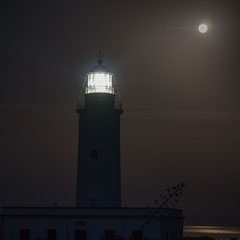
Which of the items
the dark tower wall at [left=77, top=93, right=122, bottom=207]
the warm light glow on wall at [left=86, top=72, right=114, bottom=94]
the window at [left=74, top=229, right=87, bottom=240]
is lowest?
the window at [left=74, top=229, right=87, bottom=240]

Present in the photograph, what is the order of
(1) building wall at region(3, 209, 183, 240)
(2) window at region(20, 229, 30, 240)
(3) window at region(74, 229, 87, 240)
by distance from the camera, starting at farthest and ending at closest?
(2) window at region(20, 229, 30, 240) < (3) window at region(74, 229, 87, 240) < (1) building wall at region(3, 209, 183, 240)

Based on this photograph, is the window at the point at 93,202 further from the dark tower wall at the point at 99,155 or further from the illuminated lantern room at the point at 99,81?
the illuminated lantern room at the point at 99,81

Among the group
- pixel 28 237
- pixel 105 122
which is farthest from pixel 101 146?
pixel 28 237

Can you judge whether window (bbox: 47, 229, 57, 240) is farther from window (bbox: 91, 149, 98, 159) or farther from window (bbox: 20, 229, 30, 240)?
window (bbox: 91, 149, 98, 159)

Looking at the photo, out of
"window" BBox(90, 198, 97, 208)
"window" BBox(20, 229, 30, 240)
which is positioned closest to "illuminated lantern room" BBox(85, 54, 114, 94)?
"window" BBox(90, 198, 97, 208)

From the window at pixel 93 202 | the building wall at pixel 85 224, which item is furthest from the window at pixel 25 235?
the window at pixel 93 202

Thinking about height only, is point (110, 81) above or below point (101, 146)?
above

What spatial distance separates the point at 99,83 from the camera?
41.0 m

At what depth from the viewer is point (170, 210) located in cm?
3956

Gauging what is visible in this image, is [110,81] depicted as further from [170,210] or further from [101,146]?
[170,210]

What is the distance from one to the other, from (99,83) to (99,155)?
4.22 metres

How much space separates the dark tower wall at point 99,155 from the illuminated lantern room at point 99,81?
47 cm

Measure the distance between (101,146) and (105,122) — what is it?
4.50ft

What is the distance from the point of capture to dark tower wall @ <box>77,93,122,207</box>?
39750 mm
